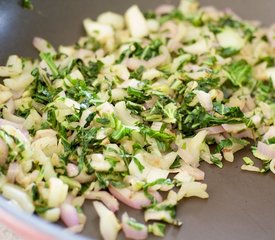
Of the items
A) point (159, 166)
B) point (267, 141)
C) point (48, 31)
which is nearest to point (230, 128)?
point (267, 141)

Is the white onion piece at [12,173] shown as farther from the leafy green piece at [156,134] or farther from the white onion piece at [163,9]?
the white onion piece at [163,9]

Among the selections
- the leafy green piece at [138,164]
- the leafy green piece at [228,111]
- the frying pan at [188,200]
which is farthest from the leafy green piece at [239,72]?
the leafy green piece at [138,164]

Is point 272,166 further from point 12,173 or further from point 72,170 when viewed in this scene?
point 12,173

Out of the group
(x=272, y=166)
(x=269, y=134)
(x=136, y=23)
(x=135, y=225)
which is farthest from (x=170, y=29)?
(x=135, y=225)

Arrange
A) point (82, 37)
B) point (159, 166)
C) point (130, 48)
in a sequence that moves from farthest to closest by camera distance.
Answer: point (82, 37) → point (130, 48) → point (159, 166)

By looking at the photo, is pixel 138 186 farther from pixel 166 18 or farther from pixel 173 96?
A: pixel 166 18

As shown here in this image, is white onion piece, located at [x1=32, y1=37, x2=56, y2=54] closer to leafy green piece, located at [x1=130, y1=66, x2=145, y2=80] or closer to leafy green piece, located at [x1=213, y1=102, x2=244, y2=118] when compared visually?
leafy green piece, located at [x1=130, y1=66, x2=145, y2=80]
